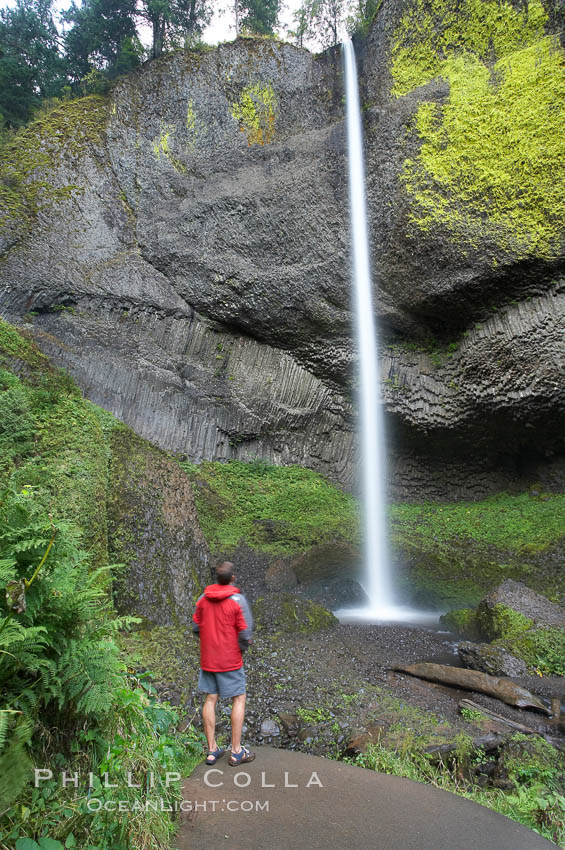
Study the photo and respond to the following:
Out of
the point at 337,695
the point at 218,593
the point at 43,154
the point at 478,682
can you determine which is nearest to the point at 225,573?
the point at 218,593

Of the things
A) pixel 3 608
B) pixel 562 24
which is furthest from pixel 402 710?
pixel 562 24

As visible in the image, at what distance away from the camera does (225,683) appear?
352 cm

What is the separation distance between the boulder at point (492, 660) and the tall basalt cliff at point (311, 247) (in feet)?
30.7

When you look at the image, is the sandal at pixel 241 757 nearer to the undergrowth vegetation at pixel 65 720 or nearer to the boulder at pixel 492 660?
the undergrowth vegetation at pixel 65 720

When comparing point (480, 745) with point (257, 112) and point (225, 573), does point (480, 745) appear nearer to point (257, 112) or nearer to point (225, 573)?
point (225, 573)

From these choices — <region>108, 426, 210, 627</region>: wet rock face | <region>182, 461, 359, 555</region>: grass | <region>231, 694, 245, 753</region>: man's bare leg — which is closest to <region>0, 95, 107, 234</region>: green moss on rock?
<region>182, 461, 359, 555</region>: grass

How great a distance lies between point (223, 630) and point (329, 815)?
4.24ft

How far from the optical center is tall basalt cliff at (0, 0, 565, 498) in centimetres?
1380

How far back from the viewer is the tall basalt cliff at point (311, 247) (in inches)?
543

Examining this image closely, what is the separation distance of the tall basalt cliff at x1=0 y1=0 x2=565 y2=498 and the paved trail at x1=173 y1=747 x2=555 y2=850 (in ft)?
38.2

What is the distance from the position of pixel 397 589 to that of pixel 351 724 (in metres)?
6.62

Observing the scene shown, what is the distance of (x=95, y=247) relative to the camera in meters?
15.7

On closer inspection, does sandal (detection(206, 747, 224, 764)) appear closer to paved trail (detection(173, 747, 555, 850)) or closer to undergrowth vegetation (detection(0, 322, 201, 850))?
paved trail (detection(173, 747, 555, 850))

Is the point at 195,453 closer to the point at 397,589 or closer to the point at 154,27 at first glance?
the point at 397,589
